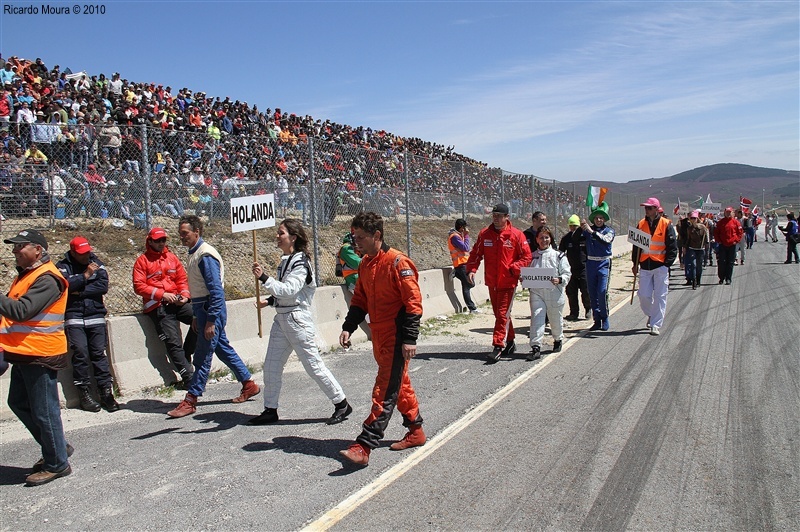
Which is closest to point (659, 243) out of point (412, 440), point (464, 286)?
point (464, 286)

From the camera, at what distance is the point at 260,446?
568cm

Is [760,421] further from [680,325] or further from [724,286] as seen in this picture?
[724,286]

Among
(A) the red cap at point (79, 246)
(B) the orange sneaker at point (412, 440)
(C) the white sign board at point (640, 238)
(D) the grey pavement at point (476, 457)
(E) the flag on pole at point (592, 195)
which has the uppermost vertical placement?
(E) the flag on pole at point (592, 195)

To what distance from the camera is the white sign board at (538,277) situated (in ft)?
30.7

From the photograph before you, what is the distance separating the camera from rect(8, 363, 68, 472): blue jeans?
16.3 feet

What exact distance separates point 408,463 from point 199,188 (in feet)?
27.7

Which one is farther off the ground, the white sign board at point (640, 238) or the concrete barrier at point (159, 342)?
the white sign board at point (640, 238)

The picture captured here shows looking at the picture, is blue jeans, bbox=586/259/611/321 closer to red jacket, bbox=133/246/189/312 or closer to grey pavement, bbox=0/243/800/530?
grey pavement, bbox=0/243/800/530

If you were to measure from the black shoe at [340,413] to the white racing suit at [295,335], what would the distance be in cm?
7

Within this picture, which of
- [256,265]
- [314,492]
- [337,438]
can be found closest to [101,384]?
[256,265]

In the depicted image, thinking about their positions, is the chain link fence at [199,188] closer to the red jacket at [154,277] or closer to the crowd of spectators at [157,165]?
the crowd of spectators at [157,165]

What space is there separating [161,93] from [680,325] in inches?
676

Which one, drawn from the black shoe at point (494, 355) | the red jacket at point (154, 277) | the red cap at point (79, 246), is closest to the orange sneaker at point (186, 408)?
the red jacket at point (154, 277)

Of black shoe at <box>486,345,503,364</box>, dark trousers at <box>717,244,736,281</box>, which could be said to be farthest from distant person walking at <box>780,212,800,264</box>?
black shoe at <box>486,345,503,364</box>
